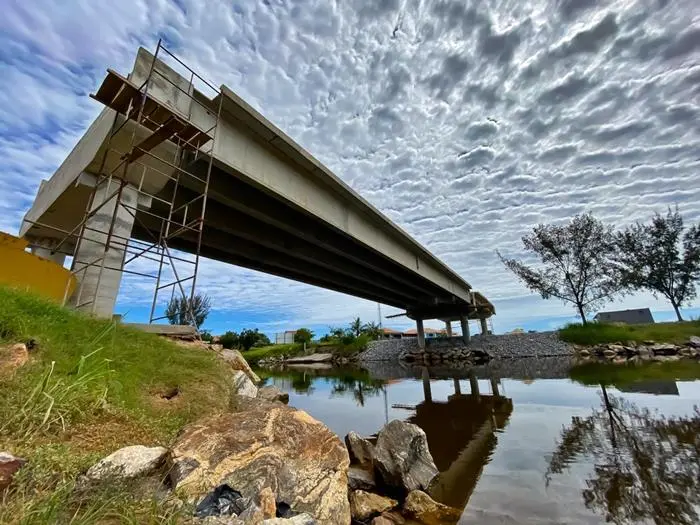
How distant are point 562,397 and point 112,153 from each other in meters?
12.6

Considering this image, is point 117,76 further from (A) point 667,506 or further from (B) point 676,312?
(B) point 676,312

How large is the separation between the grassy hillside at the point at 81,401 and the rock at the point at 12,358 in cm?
8

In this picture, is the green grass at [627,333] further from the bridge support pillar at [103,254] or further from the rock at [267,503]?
the bridge support pillar at [103,254]

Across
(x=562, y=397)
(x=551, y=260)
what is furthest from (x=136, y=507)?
(x=551, y=260)

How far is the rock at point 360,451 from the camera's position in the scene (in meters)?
4.66

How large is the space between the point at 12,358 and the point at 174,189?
237 inches

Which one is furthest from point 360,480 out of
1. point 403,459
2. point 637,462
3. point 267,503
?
point 637,462

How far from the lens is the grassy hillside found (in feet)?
6.00

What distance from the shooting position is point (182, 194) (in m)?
9.23

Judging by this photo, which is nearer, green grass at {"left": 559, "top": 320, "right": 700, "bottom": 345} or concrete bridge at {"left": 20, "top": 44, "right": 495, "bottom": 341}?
concrete bridge at {"left": 20, "top": 44, "right": 495, "bottom": 341}

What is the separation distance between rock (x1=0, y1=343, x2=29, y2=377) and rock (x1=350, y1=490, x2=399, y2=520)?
Answer: 3.39 m

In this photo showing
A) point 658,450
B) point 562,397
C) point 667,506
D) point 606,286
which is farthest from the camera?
point 606,286

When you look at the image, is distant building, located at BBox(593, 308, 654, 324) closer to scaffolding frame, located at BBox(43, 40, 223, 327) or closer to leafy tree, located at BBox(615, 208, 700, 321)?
leafy tree, located at BBox(615, 208, 700, 321)

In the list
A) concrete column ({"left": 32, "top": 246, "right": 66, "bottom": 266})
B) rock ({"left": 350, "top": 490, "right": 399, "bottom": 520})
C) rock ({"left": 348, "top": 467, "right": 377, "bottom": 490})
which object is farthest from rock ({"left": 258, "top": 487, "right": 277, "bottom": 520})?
concrete column ({"left": 32, "top": 246, "right": 66, "bottom": 266})
